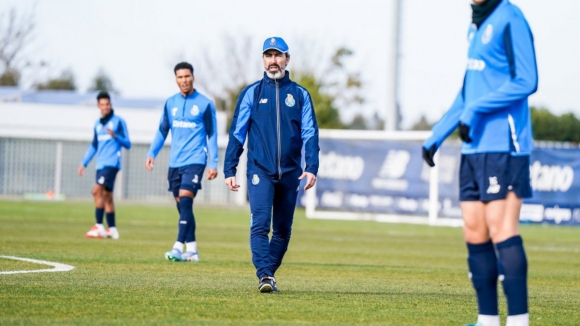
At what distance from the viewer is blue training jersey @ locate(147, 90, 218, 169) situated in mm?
13852

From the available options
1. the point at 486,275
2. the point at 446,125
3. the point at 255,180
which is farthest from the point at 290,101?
the point at 486,275

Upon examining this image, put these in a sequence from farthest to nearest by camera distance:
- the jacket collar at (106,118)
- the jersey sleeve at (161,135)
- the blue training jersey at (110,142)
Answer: the jacket collar at (106,118), the blue training jersey at (110,142), the jersey sleeve at (161,135)

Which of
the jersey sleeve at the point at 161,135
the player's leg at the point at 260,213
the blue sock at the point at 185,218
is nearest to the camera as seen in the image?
the player's leg at the point at 260,213

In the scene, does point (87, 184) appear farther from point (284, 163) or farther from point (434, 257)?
point (284, 163)

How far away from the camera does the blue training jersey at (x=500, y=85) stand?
21.5 feet

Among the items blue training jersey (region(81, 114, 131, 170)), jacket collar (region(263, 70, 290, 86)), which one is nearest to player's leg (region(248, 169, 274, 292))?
jacket collar (region(263, 70, 290, 86))

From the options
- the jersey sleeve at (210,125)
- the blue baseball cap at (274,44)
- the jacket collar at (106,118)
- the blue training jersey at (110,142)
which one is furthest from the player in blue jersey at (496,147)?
the jacket collar at (106,118)

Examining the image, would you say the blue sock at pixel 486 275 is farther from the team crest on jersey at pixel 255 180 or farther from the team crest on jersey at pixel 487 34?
the team crest on jersey at pixel 255 180

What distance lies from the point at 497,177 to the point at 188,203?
25.2 ft

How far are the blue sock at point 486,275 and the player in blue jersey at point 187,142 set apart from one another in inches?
285

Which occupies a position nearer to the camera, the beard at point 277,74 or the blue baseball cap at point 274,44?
the blue baseball cap at point 274,44

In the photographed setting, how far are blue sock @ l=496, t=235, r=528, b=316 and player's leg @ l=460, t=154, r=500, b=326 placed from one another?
184 mm

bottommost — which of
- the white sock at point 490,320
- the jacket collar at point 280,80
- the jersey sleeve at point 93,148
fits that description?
the white sock at point 490,320

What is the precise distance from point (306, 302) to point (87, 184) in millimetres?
40740
